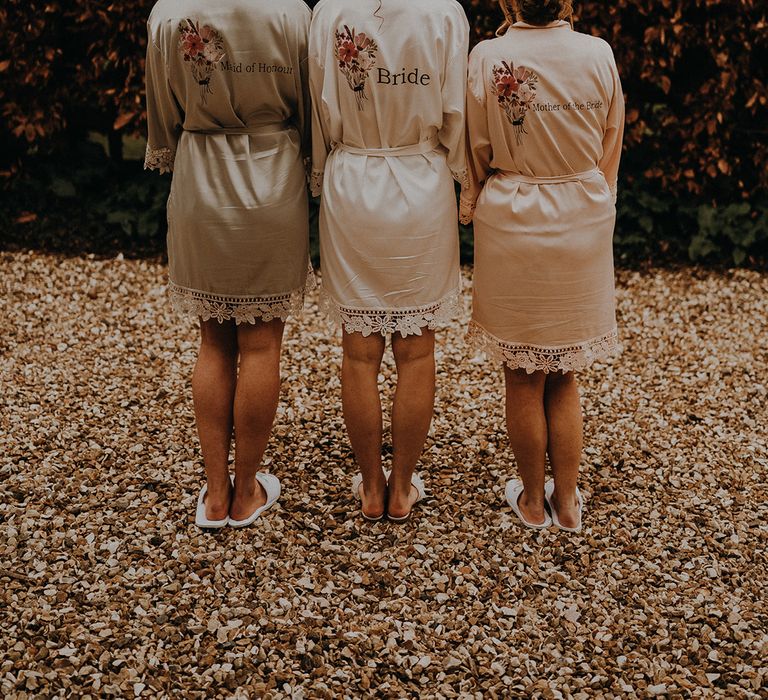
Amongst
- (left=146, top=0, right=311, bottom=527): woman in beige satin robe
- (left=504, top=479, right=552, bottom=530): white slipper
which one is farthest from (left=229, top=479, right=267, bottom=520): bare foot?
(left=504, top=479, right=552, bottom=530): white slipper

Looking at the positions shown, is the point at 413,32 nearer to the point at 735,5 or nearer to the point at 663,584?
the point at 663,584

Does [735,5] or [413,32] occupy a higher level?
[413,32]

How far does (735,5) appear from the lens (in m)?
4.94

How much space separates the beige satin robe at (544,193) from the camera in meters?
2.43

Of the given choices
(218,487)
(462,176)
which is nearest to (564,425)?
(462,176)

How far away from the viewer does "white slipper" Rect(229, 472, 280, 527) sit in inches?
117

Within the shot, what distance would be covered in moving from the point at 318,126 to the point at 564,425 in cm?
131

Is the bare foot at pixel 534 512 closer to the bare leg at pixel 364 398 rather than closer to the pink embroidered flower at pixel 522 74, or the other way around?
the bare leg at pixel 364 398

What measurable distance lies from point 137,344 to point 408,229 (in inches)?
96.0

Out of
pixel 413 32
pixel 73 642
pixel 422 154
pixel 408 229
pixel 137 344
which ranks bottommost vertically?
pixel 137 344

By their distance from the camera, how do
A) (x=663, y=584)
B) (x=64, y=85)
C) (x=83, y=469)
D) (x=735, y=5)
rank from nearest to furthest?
(x=663, y=584)
(x=83, y=469)
(x=735, y=5)
(x=64, y=85)

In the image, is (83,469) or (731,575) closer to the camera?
(731,575)

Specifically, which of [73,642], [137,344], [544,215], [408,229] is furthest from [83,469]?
[544,215]

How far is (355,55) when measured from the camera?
7.87 feet
